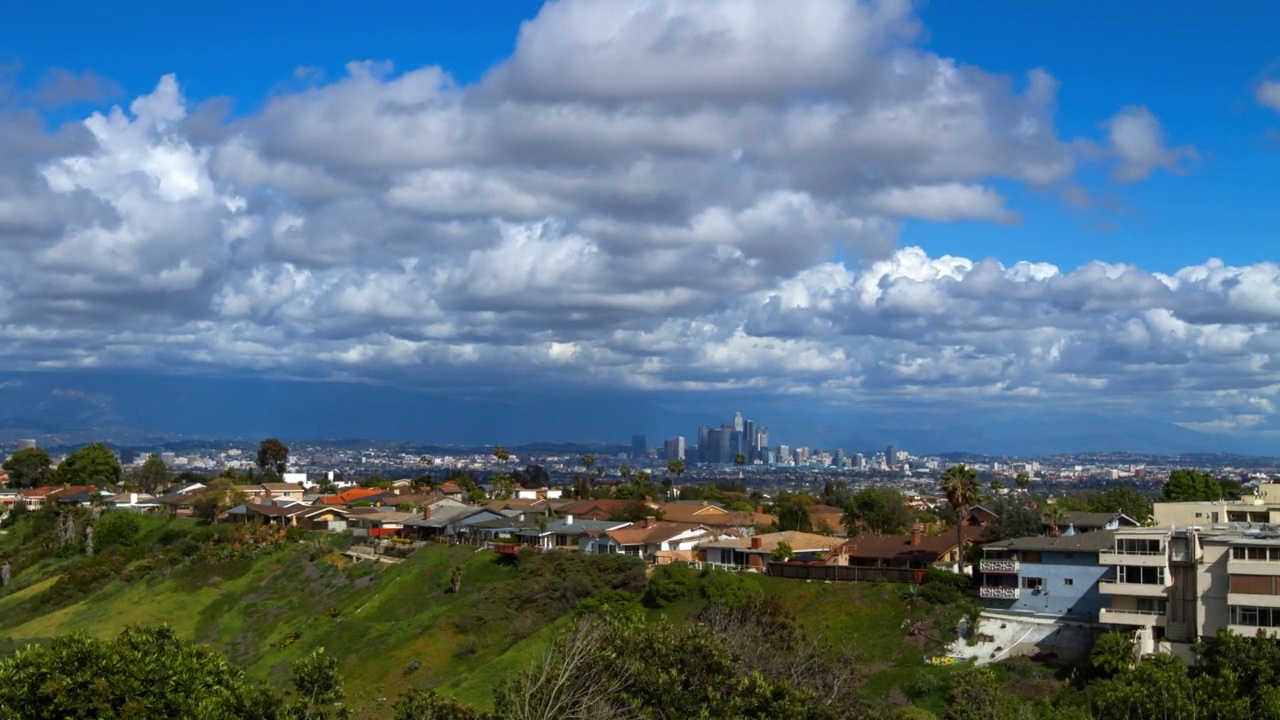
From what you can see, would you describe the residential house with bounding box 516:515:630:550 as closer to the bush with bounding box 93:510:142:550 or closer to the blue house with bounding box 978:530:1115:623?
the blue house with bounding box 978:530:1115:623

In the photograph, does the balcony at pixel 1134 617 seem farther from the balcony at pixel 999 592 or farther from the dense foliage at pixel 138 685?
the dense foliage at pixel 138 685

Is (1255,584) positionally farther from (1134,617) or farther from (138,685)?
(138,685)

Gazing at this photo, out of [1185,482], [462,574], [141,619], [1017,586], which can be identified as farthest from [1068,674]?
[141,619]

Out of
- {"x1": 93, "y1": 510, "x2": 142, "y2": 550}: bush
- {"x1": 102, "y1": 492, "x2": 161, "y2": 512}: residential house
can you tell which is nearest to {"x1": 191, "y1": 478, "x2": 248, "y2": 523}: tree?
{"x1": 93, "y1": 510, "x2": 142, "y2": 550}: bush

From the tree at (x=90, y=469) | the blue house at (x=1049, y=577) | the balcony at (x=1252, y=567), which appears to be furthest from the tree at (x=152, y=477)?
the balcony at (x=1252, y=567)

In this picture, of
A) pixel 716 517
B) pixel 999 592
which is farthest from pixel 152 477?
pixel 999 592
